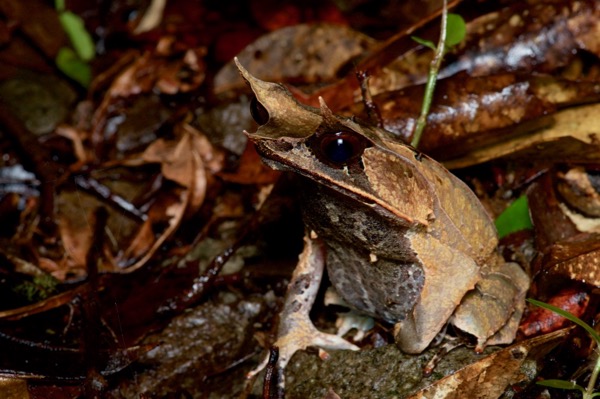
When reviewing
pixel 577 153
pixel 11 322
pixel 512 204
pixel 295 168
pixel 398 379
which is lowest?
pixel 11 322

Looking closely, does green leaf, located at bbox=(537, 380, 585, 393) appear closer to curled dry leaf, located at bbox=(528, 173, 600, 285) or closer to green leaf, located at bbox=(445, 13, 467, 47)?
curled dry leaf, located at bbox=(528, 173, 600, 285)

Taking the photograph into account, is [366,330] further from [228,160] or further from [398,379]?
[228,160]

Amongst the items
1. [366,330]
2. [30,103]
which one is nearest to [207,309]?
[366,330]

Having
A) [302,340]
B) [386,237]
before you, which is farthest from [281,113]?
[302,340]

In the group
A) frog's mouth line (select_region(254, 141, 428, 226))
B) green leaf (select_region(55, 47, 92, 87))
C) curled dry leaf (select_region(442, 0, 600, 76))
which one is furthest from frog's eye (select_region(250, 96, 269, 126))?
green leaf (select_region(55, 47, 92, 87))

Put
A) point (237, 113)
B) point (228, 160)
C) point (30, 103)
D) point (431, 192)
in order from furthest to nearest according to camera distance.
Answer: point (30, 103), point (237, 113), point (228, 160), point (431, 192)

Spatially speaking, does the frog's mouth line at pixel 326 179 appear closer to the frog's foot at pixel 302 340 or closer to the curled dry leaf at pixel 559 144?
the frog's foot at pixel 302 340
